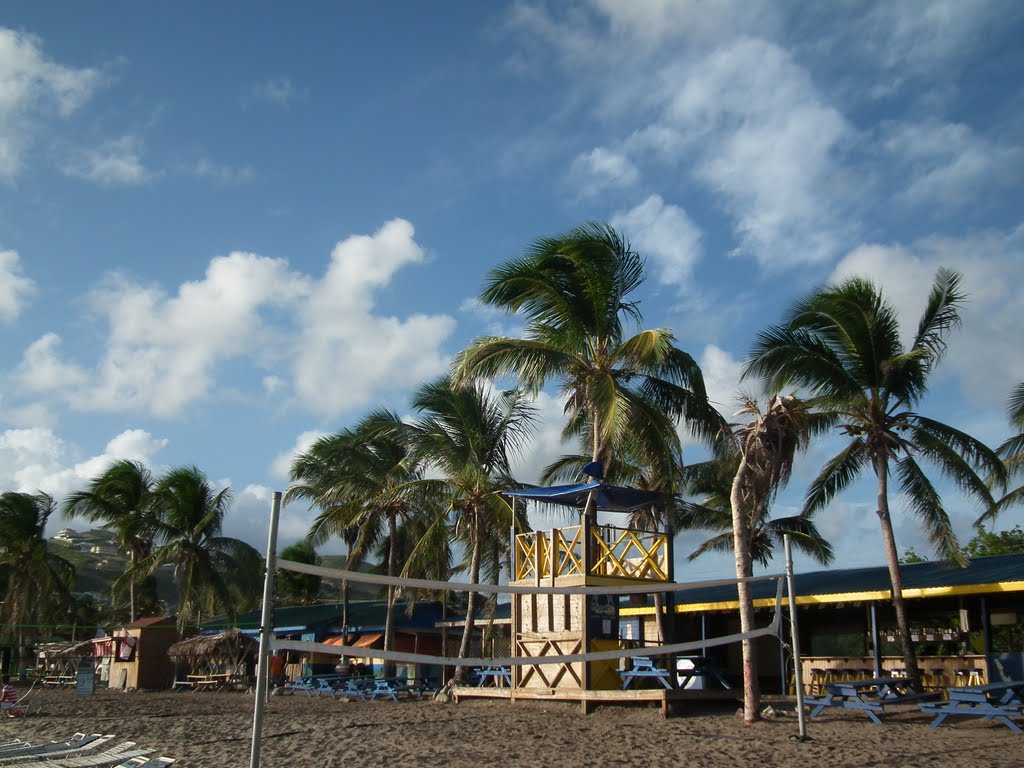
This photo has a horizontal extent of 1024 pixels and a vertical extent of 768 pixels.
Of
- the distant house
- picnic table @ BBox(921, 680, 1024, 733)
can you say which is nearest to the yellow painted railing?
picnic table @ BBox(921, 680, 1024, 733)

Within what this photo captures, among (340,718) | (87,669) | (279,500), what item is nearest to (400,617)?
(87,669)

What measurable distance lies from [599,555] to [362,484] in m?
13.3

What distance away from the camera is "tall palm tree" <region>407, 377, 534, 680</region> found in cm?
2030

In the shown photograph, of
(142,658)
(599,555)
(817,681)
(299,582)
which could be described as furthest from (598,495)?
(299,582)

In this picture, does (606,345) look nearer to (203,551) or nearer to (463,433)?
(463,433)

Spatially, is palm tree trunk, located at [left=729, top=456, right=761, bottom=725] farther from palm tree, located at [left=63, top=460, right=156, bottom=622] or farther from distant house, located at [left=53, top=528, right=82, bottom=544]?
distant house, located at [left=53, top=528, right=82, bottom=544]

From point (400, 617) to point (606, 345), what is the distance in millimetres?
17045

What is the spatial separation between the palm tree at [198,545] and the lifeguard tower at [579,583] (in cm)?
1870

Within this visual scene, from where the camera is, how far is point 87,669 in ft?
84.5

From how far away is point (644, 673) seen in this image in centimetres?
1398

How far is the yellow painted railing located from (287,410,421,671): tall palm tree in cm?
832

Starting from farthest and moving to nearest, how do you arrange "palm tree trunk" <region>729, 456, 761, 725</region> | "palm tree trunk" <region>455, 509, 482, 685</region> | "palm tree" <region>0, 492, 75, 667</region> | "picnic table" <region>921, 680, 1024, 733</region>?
"palm tree" <region>0, 492, 75, 667</region> → "palm tree trunk" <region>455, 509, 482, 685</region> → "palm tree trunk" <region>729, 456, 761, 725</region> → "picnic table" <region>921, 680, 1024, 733</region>

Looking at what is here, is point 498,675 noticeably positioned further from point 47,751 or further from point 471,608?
point 47,751

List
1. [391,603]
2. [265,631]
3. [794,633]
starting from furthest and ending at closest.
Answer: [391,603]
[794,633]
[265,631]
